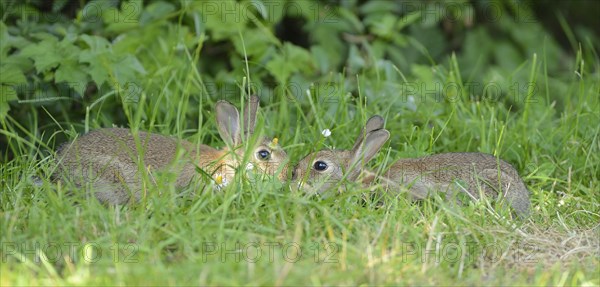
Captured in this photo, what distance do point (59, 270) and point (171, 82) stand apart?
307 cm

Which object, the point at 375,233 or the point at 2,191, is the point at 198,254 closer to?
the point at 375,233

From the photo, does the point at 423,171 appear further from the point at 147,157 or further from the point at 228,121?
the point at 147,157

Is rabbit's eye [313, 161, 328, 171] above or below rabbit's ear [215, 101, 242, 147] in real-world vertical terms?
below

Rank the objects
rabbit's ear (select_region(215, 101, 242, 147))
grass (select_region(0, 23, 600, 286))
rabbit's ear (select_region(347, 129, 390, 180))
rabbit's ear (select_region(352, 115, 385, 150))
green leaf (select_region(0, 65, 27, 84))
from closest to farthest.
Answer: grass (select_region(0, 23, 600, 286)), rabbit's ear (select_region(347, 129, 390, 180)), rabbit's ear (select_region(352, 115, 385, 150)), rabbit's ear (select_region(215, 101, 242, 147)), green leaf (select_region(0, 65, 27, 84))

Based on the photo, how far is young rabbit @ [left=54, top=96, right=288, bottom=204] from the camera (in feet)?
17.8

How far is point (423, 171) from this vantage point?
582cm

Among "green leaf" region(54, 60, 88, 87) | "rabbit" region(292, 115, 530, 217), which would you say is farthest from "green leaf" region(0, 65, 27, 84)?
"rabbit" region(292, 115, 530, 217)

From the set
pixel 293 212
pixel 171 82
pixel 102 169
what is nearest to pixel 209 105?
pixel 171 82

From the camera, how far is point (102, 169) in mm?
5434

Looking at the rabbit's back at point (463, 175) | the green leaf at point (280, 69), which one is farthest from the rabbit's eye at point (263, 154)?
the green leaf at point (280, 69)

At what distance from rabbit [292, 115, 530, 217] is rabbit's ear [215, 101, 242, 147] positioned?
53cm

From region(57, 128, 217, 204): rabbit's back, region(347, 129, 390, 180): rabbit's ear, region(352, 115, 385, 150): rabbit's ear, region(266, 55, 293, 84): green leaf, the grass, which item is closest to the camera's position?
the grass

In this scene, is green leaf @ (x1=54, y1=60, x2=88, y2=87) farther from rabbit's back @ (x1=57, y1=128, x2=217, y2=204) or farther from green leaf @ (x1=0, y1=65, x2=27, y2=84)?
rabbit's back @ (x1=57, y1=128, x2=217, y2=204)

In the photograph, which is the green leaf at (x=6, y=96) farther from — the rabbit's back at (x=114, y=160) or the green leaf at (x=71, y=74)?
the rabbit's back at (x=114, y=160)
